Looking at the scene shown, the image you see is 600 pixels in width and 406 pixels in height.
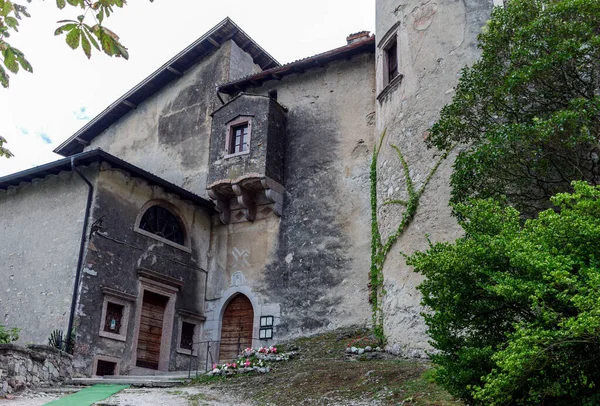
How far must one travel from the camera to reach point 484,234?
7.83 metres

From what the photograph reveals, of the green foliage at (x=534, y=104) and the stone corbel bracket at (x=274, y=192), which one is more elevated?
the stone corbel bracket at (x=274, y=192)

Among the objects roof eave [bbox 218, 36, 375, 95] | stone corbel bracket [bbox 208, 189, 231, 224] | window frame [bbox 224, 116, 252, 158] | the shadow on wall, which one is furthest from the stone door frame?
roof eave [bbox 218, 36, 375, 95]

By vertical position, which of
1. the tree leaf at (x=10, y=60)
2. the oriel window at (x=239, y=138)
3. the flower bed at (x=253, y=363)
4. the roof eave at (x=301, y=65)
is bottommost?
the flower bed at (x=253, y=363)

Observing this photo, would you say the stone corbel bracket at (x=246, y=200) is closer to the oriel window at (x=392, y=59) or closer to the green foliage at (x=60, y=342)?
the oriel window at (x=392, y=59)

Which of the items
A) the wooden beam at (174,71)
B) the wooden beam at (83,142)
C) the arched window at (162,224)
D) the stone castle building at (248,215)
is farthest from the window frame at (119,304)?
the wooden beam at (83,142)

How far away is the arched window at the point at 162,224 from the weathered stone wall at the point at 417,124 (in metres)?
6.51

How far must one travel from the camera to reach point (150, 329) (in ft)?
57.7

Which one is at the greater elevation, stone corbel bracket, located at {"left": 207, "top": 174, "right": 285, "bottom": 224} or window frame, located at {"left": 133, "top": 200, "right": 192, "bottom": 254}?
stone corbel bracket, located at {"left": 207, "top": 174, "right": 285, "bottom": 224}

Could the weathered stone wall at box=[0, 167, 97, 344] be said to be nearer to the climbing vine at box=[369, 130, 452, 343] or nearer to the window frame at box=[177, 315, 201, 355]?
the window frame at box=[177, 315, 201, 355]

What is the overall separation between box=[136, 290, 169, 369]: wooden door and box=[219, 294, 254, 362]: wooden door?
187 cm

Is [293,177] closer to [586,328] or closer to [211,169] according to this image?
[211,169]

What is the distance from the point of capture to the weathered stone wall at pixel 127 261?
15.9 meters

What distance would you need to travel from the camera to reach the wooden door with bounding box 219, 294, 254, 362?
1825 centimetres

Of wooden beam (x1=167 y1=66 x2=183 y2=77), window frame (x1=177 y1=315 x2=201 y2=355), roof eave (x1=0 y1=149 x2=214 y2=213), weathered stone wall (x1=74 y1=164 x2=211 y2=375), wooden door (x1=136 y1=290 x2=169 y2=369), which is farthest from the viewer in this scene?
wooden beam (x1=167 y1=66 x2=183 y2=77)
